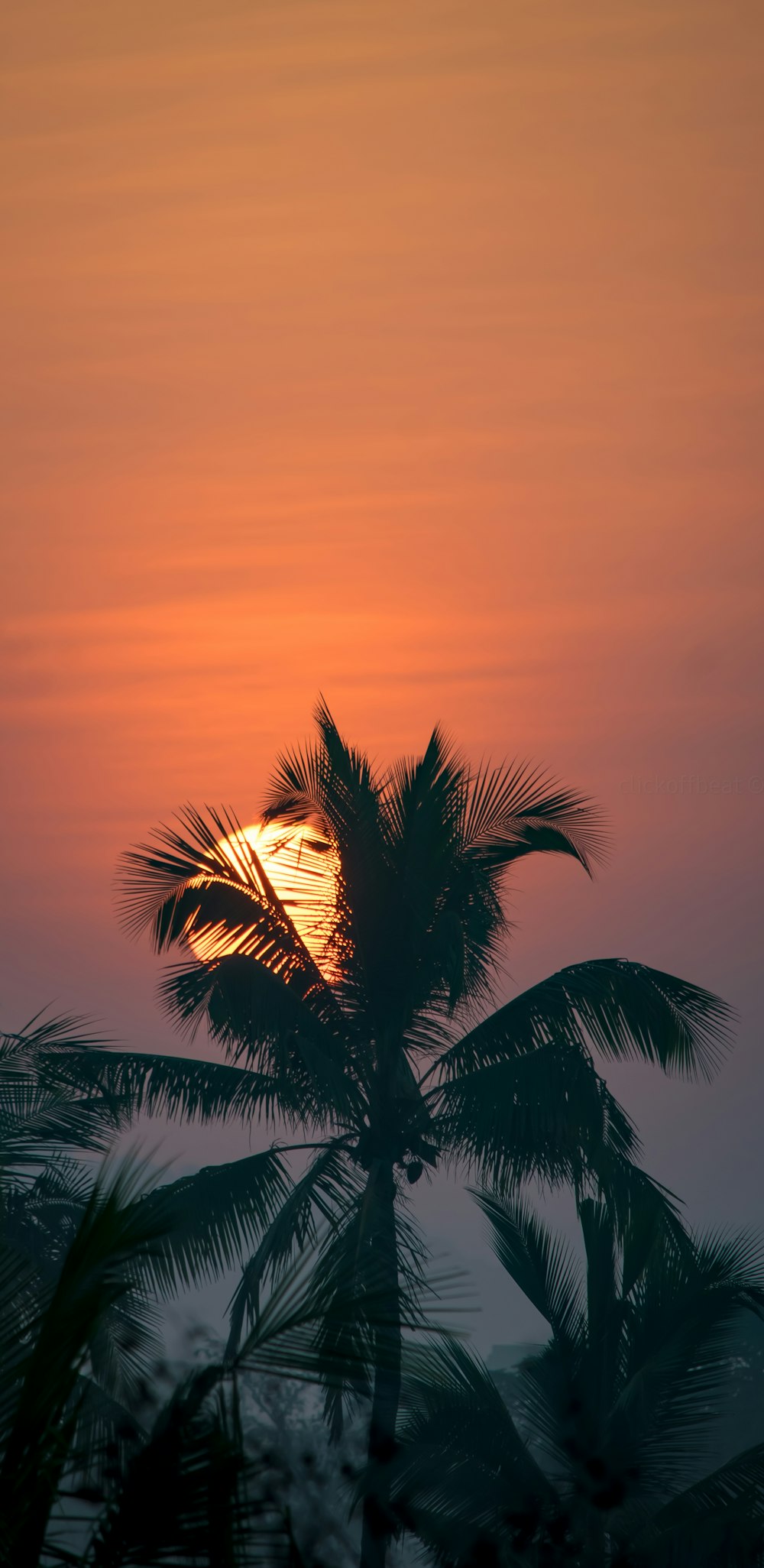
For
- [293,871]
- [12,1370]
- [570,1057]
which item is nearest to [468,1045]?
[570,1057]

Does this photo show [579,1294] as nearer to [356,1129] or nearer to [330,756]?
[356,1129]

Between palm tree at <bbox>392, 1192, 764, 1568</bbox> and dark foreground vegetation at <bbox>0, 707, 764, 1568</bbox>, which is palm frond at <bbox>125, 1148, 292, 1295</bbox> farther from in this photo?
palm tree at <bbox>392, 1192, 764, 1568</bbox>

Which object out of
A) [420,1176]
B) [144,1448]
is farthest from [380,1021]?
[144,1448]

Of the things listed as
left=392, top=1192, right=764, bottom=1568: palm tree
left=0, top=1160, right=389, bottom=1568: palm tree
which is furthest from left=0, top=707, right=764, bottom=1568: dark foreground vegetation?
left=0, top=1160, right=389, bottom=1568: palm tree

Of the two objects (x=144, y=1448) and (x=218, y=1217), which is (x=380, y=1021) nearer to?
(x=218, y=1217)

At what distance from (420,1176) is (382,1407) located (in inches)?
91.9

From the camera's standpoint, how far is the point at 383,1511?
1175 centimetres

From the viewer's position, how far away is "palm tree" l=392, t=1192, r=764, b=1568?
12039mm

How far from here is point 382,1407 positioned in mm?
14711

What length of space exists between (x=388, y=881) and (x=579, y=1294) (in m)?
4.87

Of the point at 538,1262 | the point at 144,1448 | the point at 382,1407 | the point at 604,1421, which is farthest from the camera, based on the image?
the point at 382,1407

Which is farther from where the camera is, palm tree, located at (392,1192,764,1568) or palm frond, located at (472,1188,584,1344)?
palm frond, located at (472,1188,584,1344)

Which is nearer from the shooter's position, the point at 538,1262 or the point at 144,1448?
the point at 144,1448

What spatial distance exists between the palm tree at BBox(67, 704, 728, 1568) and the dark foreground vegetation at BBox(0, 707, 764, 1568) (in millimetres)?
30
